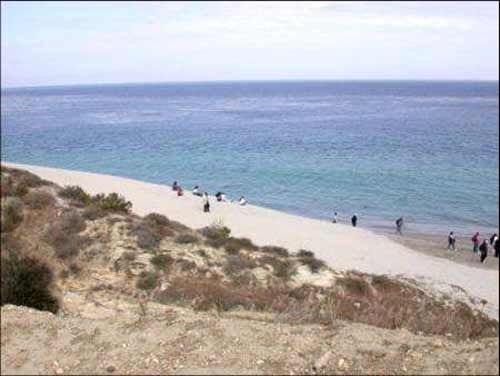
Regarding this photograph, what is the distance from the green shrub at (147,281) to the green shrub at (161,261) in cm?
91

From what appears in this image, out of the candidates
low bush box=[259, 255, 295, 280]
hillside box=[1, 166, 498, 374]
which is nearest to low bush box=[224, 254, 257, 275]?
hillside box=[1, 166, 498, 374]

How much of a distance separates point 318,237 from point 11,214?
Answer: 16551 millimetres

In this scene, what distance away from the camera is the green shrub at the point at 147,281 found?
14.5 metres

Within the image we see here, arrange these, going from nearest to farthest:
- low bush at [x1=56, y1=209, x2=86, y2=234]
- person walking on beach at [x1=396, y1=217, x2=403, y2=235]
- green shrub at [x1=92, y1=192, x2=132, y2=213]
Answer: low bush at [x1=56, y1=209, x2=86, y2=234] → green shrub at [x1=92, y1=192, x2=132, y2=213] → person walking on beach at [x1=396, y1=217, x2=403, y2=235]

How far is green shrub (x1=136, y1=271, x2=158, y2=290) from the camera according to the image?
14461 mm

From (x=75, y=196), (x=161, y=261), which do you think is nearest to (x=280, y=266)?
(x=161, y=261)

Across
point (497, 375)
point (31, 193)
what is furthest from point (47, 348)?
point (31, 193)

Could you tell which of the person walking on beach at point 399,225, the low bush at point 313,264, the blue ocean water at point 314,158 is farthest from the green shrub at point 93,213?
the blue ocean water at point 314,158

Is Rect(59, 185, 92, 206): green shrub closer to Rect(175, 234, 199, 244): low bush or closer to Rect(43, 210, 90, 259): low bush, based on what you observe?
Rect(43, 210, 90, 259): low bush

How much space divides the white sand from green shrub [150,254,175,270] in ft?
26.0

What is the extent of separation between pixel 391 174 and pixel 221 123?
2029 inches

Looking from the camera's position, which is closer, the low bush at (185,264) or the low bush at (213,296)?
the low bush at (213,296)

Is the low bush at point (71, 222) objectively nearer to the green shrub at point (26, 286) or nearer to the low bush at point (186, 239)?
the low bush at point (186, 239)

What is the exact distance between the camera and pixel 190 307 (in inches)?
502
